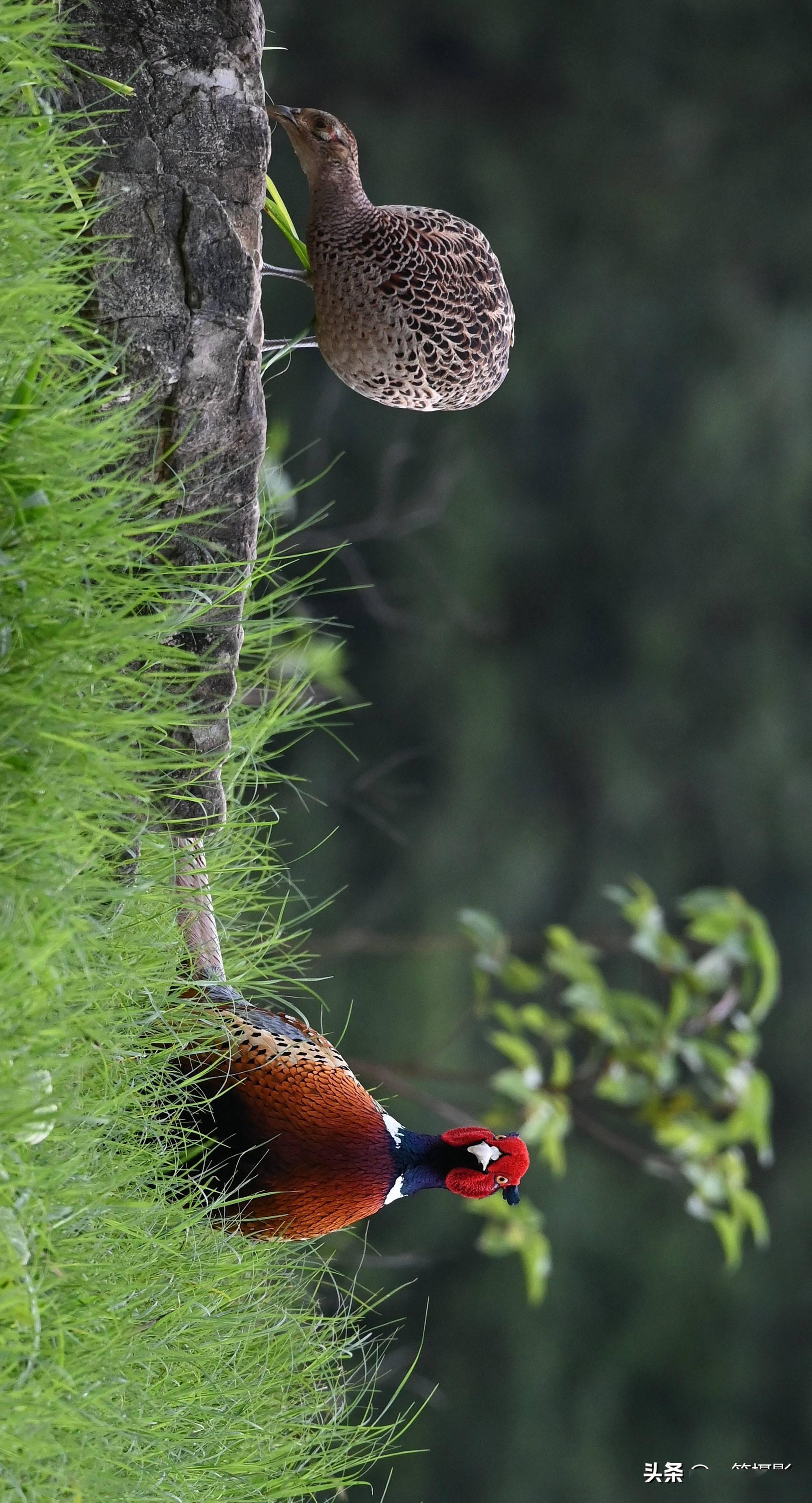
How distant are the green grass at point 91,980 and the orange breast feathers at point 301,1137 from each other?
1.3 inches

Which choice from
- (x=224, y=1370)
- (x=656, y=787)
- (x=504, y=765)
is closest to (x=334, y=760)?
(x=504, y=765)

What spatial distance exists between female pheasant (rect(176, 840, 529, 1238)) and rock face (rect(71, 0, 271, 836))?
0.13 metres

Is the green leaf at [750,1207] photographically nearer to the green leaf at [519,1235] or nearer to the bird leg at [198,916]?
the green leaf at [519,1235]

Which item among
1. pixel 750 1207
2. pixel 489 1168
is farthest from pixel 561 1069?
pixel 489 1168

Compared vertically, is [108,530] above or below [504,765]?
above

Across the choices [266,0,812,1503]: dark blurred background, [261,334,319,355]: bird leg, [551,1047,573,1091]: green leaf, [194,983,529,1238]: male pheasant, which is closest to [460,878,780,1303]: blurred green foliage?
[551,1047,573,1091]: green leaf

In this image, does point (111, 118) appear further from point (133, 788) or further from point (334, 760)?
point (334, 760)

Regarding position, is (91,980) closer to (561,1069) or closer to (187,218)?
(187,218)

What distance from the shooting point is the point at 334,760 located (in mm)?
1816

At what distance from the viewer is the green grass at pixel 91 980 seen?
0.47 meters

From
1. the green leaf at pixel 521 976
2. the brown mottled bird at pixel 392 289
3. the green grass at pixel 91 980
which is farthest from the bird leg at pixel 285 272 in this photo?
the green leaf at pixel 521 976

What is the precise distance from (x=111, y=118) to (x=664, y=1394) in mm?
1816

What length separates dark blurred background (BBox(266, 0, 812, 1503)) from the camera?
5.93ft

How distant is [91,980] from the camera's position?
53cm
